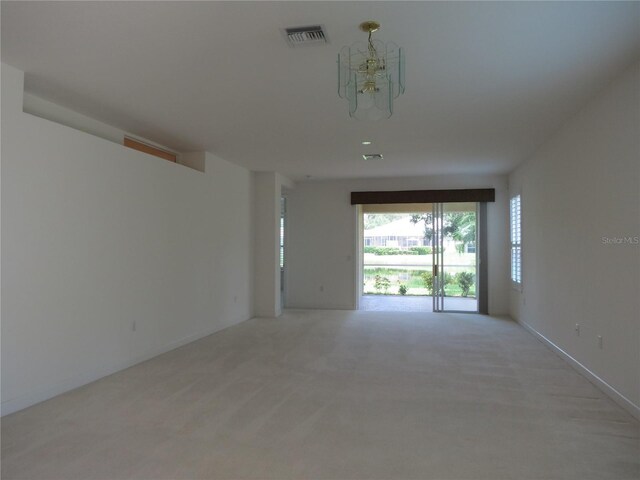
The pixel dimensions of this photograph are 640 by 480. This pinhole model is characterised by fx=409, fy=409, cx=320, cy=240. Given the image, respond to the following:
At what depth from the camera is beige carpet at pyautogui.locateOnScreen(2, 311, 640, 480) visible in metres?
2.29

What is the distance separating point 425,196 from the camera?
25.1ft

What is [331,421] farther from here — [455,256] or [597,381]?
[455,256]

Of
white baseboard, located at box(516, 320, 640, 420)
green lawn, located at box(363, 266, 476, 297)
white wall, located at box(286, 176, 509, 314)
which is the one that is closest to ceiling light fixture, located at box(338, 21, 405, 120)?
white baseboard, located at box(516, 320, 640, 420)

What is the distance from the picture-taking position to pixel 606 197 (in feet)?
10.9

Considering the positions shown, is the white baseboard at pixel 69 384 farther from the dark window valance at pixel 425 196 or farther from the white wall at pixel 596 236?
the dark window valance at pixel 425 196

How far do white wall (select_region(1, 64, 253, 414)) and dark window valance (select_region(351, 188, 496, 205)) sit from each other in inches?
126

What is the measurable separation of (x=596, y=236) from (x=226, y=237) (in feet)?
15.4

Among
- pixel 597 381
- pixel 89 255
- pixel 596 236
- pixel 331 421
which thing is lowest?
pixel 331 421

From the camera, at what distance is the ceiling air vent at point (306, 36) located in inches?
94.7

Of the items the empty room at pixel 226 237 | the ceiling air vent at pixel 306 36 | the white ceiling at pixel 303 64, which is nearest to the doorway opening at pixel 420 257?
the empty room at pixel 226 237

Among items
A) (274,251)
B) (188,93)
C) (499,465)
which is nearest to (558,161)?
(499,465)

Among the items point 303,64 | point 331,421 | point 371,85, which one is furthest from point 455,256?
point 371,85

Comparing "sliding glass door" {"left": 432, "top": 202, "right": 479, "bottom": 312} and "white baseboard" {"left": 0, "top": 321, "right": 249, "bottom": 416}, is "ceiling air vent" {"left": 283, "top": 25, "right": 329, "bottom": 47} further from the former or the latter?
"sliding glass door" {"left": 432, "top": 202, "right": 479, "bottom": 312}

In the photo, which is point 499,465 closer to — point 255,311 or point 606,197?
point 606,197
